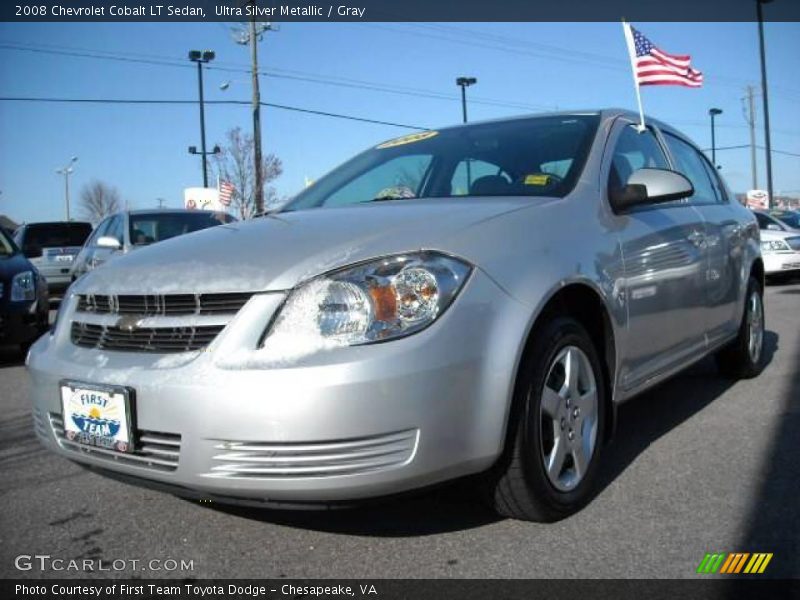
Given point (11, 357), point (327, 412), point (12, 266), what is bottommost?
point (11, 357)

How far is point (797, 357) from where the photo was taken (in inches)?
223

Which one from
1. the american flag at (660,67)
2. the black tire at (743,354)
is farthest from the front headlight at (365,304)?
the american flag at (660,67)

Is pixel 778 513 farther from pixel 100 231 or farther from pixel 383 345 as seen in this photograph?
pixel 100 231

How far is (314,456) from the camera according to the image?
6.57 ft

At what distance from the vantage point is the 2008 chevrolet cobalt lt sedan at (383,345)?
2.01m

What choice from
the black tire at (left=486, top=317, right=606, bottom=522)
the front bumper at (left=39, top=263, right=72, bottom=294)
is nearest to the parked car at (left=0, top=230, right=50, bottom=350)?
the black tire at (left=486, top=317, right=606, bottom=522)

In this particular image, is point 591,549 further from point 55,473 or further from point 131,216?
point 131,216

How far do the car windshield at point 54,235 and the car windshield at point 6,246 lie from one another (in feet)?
26.0

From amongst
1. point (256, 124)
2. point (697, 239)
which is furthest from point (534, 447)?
point (256, 124)

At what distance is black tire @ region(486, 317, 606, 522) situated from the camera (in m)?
2.33

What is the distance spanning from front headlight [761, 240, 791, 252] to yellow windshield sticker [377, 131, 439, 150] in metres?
10.4

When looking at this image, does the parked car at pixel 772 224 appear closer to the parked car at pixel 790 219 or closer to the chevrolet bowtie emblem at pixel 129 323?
the parked car at pixel 790 219

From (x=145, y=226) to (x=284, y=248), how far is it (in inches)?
276

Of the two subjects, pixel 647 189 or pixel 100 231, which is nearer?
pixel 647 189
